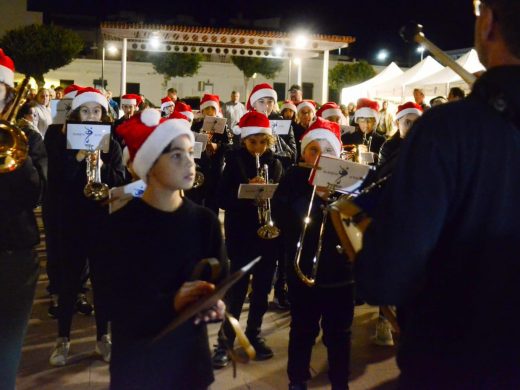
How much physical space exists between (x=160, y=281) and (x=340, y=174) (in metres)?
1.72

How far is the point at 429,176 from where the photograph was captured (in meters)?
1.62

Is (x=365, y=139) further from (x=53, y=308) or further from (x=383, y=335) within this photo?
(x=53, y=308)

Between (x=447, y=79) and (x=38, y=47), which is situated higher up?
(x=38, y=47)

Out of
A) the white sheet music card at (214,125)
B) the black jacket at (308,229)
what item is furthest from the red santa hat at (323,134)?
the white sheet music card at (214,125)

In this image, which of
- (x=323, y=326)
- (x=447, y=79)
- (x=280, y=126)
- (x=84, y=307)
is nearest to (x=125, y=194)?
(x=323, y=326)

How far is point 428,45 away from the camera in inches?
90.2

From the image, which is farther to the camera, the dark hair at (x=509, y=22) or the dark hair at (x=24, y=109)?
the dark hair at (x=24, y=109)

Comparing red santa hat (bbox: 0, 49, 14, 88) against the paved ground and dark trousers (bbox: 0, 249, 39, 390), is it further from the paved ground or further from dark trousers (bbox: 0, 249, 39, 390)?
the paved ground

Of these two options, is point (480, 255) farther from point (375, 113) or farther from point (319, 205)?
point (375, 113)

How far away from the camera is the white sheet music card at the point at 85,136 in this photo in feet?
16.4

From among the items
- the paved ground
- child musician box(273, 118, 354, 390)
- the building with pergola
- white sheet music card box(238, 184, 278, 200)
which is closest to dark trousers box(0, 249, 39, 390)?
the paved ground

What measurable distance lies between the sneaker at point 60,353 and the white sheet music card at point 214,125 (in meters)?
3.63

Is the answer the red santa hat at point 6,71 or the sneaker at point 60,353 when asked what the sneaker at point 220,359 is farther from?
the red santa hat at point 6,71

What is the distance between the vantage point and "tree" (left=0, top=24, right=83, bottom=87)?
3372 centimetres
